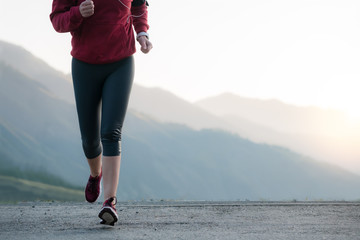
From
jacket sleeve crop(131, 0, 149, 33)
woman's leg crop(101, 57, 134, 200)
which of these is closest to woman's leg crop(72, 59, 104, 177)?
woman's leg crop(101, 57, 134, 200)

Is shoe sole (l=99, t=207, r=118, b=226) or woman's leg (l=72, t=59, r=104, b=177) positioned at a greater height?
woman's leg (l=72, t=59, r=104, b=177)

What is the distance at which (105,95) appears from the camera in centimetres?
393

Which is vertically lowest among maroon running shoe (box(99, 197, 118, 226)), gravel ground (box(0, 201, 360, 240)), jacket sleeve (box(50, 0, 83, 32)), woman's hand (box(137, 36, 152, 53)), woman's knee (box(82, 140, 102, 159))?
gravel ground (box(0, 201, 360, 240))

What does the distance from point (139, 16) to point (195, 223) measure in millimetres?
1800

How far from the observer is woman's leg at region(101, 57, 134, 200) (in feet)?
12.5

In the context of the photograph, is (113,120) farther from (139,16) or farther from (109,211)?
(139,16)

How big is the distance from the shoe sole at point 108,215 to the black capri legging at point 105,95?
41 cm

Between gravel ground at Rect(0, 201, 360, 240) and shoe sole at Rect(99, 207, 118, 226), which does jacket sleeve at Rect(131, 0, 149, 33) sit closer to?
shoe sole at Rect(99, 207, 118, 226)

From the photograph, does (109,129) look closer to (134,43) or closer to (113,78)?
(113,78)

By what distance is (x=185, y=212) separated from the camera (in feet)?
17.3

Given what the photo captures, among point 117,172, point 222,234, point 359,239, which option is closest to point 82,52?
point 117,172

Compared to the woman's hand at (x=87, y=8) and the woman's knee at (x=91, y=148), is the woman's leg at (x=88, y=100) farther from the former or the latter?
the woman's hand at (x=87, y=8)

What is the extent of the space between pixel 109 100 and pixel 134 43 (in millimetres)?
521

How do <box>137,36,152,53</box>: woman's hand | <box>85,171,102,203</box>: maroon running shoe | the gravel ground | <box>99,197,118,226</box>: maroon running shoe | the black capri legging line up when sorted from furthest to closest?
1. <box>85,171,102,203</box>: maroon running shoe
2. <box>137,36,152,53</box>: woman's hand
3. the black capri legging
4. <box>99,197,118,226</box>: maroon running shoe
5. the gravel ground
